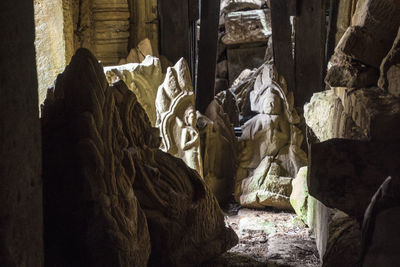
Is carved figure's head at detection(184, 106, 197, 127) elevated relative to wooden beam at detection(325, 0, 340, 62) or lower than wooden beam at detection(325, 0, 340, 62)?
lower

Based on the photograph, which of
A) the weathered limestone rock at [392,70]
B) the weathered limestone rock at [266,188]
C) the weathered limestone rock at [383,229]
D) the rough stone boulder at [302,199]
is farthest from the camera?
the weathered limestone rock at [266,188]

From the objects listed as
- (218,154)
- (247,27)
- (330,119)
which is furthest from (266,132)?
(247,27)

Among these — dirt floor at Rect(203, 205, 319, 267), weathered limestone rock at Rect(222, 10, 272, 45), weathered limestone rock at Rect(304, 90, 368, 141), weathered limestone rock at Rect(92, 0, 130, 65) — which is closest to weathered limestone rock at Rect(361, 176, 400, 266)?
weathered limestone rock at Rect(304, 90, 368, 141)

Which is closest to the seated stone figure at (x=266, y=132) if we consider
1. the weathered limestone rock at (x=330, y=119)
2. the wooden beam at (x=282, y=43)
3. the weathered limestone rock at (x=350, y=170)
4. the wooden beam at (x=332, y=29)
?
the wooden beam at (x=282, y=43)

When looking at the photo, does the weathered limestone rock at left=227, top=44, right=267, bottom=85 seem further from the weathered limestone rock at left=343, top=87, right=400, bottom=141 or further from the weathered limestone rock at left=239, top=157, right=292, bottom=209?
the weathered limestone rock at left=343, top=87, right=400, bottom=141

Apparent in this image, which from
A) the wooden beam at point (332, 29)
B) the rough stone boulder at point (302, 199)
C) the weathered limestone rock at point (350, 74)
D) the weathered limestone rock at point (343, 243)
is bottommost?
the rough stone boulder at point (302, 199)

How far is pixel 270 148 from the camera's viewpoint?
6.01 m

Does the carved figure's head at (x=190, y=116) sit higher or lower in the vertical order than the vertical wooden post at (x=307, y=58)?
lower

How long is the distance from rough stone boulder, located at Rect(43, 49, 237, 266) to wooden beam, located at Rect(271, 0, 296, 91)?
3.85m

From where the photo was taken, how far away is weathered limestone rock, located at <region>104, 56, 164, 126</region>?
5770 millimetres

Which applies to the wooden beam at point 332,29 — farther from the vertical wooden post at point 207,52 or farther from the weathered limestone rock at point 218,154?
the weathered limestone rock at point 218,154

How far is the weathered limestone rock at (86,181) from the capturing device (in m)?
2.50

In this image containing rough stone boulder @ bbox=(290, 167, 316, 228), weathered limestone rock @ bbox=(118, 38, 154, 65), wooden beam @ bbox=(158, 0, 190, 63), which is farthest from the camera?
weathered limestone rock @ bbox=(118, 38, 154, 65)

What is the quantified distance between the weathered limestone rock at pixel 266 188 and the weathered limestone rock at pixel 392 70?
118 inches
